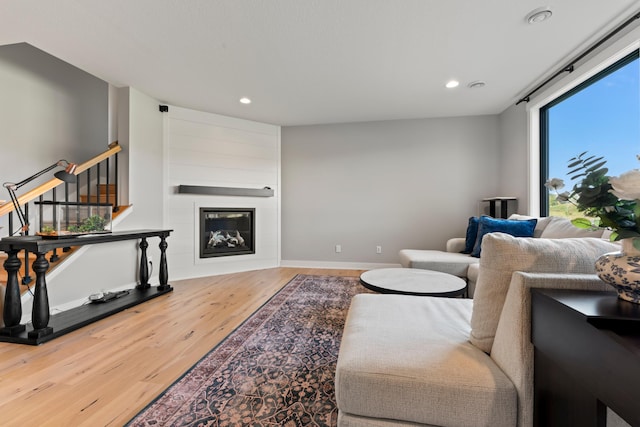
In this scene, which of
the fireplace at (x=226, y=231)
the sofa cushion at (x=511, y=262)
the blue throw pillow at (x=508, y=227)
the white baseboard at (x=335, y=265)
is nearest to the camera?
the sofa cushion at (x=511, y=262)

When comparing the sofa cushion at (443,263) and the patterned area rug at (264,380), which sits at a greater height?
the sofa cushion at (443,263)

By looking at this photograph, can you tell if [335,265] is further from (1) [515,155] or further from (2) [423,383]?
(2) [423,383]

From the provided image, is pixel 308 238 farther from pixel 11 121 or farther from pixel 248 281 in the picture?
pixel 11 121

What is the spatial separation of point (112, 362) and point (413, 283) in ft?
6.86

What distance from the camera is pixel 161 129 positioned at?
3.80 m

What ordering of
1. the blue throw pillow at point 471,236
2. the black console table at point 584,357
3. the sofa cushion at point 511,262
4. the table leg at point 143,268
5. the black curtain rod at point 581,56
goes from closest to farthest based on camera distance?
the black console table at point 584,357, the sofa cushion at point 511,262, the black curtain rod at point 581,56, the table leg at point 143,268, the blue throw pillow at point 471,236

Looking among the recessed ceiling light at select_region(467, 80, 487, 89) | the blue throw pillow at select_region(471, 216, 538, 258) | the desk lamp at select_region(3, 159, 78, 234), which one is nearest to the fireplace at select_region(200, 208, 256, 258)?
the desk lamp at select_region(3, 159, 78, 234)

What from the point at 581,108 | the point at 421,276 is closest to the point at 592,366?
the point at 421,276

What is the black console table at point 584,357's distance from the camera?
59 cm

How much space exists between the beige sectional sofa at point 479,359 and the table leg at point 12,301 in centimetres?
249

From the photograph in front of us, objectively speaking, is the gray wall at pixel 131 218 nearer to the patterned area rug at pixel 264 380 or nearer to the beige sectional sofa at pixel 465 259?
the patterned area rug at pixel 264 380

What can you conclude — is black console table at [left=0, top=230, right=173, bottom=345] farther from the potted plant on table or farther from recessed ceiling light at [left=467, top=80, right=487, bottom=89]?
recessed ceiling light at [left=467, top=80, right=487, bottom=89]

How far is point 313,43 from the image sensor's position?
2400 mm

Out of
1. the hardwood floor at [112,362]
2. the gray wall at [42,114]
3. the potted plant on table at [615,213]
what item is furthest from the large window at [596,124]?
the gray wall at [42,114]
